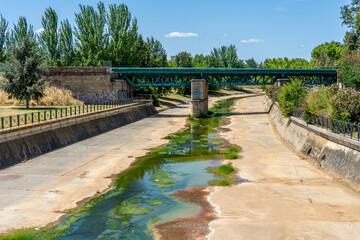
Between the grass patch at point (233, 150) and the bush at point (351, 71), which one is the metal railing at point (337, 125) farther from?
the bush at point (351, 71)

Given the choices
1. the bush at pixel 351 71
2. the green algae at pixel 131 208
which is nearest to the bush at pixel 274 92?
the bush at pixel 351 71

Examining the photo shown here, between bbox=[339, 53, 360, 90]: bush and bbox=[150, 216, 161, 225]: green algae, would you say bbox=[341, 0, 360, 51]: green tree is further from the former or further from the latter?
bbox=[150, 216, 161, 225]: green algae

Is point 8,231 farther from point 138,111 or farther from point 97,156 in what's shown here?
point 138,111

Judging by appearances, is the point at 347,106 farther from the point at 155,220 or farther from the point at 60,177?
the point at 60,177

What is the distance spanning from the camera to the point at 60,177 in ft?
80.5

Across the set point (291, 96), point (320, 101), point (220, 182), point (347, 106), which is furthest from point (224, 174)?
point (291, 96)

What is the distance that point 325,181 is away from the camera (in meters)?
23.2

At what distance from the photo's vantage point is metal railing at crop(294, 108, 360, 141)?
23.6 m

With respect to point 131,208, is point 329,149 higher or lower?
higher

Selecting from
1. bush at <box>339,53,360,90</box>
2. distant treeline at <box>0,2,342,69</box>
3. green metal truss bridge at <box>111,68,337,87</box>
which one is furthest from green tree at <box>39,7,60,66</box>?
bush at <box>339,53,360,90</box>

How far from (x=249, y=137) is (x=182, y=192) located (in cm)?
2267

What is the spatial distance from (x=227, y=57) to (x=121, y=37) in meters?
89.3

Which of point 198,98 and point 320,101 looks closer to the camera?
point 320,101

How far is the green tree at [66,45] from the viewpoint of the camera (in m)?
88.6
